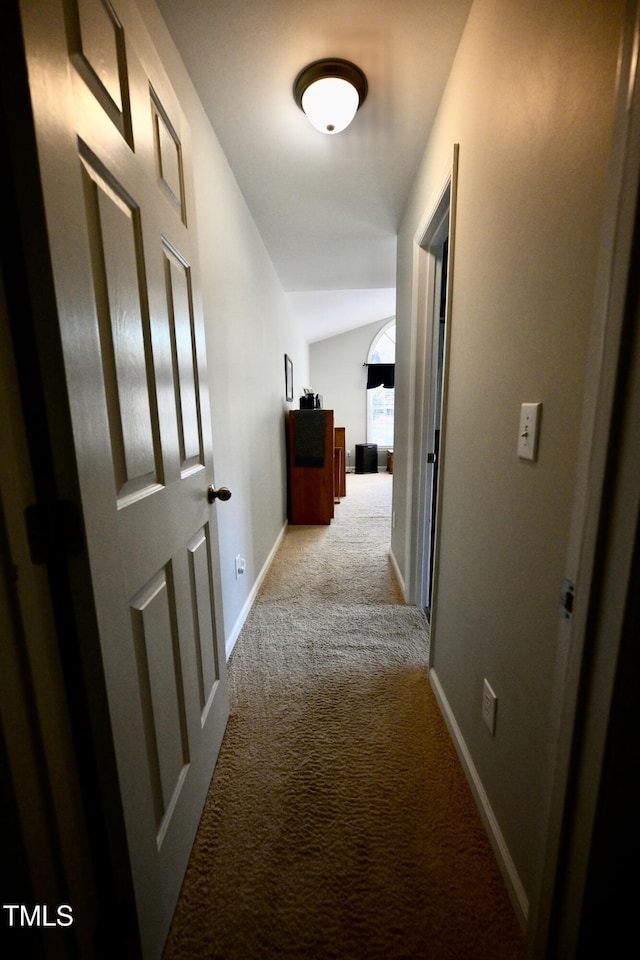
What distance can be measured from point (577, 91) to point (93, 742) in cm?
139

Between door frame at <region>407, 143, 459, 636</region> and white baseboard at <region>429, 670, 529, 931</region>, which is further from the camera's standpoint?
door frame at <region>407, 143, 459, 636</region>

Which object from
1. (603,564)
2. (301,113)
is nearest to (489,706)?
(603,564)

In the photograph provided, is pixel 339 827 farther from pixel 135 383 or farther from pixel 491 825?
pixel 135 383

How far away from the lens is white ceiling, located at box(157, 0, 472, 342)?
3.78ft

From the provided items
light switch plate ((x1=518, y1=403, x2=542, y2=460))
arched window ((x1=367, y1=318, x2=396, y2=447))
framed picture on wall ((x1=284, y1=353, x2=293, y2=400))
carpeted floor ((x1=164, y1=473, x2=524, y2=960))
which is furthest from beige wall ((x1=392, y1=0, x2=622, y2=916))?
arched window ((x1=367, y1=318, x2=396, y2=447))

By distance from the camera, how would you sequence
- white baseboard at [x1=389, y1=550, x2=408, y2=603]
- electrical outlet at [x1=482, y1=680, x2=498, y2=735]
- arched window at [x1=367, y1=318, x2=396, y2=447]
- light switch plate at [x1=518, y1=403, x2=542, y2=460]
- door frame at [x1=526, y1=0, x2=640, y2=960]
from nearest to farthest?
door frame at [x1=526, y1=0, x2=640, y2=960], light switch plate at [x1=518, y1=403, x2=542, y2=460], electrical outlet at [x1=482, y1=680, x2=498, y2=735], white baseboard at [x1=389, y1=550, x2=408, y2=603], arched window at [x1=367, y1=318, x2=396, y2=447]

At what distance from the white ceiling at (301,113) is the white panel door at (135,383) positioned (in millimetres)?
487

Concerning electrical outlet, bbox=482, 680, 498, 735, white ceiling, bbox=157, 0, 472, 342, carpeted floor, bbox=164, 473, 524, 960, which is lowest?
carpeted floor, bbox=164, 473, 524, 960

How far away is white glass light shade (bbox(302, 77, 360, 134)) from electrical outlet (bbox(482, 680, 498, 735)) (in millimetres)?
2092

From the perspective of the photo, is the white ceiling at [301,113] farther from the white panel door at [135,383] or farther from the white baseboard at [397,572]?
the white baseboard at [397,572]

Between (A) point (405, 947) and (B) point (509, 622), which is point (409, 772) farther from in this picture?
(B) point (509, 622)

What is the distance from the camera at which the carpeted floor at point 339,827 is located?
83 cm

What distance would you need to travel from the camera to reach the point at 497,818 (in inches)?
38.2

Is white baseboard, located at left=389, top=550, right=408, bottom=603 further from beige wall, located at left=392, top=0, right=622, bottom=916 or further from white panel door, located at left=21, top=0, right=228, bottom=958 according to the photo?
white panel door, located at left=21, top=0, right=228, bottom=958
